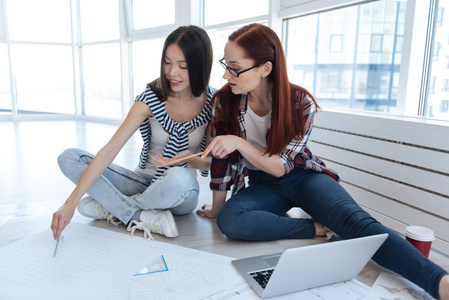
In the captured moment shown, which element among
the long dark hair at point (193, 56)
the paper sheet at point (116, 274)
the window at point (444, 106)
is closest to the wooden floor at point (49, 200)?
the paper sheet at point (116, 274)

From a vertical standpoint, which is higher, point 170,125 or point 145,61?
point 145,61

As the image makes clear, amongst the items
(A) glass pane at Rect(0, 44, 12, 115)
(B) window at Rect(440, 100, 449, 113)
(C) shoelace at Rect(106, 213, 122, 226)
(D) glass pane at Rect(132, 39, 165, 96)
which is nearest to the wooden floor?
(C) shoelace at Rect(106, 213, 122, 226)

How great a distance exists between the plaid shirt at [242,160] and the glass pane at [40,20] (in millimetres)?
5817

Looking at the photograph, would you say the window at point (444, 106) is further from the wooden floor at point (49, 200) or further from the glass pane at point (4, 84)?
the glass pane at point (4, 84)

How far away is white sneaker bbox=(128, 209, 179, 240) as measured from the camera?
1.48m

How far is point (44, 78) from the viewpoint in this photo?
6.51m

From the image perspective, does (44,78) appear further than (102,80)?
Yes

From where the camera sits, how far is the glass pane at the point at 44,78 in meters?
6.32

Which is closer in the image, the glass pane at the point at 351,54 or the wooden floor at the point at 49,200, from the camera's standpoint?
the wooden floor at the point at 49,200

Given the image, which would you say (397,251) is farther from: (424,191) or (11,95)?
(11,95)

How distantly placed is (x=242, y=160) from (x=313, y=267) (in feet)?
2.15

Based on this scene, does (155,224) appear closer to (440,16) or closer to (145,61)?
(440,16)

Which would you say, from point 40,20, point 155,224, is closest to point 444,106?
point 155,224

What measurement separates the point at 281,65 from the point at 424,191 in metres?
0.81
